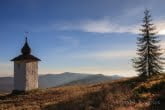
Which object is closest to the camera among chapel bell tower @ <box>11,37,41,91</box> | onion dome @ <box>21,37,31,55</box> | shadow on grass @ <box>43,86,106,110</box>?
shadow on grass @ <box>43,86,106,110</box>

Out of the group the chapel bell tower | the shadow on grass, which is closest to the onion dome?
the chapel bell tower

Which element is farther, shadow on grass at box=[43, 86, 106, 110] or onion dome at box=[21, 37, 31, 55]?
onion dome at box=[21, 37, 31, 55]

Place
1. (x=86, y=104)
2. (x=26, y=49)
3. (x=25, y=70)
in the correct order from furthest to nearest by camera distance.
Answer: (x=26, y=49) < (x=25, y=70) < (x=86, y=104)

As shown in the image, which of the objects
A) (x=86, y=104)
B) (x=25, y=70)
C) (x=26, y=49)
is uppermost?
(x=26, y=49)

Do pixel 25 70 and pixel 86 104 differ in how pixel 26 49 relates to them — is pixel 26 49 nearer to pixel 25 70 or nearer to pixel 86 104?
pixel 25 70

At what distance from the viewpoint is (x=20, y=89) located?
46375mm

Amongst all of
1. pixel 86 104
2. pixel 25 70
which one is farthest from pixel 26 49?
pixel 86 104

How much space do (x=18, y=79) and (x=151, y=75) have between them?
20511mm

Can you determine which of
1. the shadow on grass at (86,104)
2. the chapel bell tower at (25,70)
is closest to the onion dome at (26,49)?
the chapel bell tower at (25,70)

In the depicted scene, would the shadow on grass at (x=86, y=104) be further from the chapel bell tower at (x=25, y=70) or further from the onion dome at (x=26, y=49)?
the onion dome at (x=26, y=49)

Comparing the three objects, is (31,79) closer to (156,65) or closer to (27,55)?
(27,55)

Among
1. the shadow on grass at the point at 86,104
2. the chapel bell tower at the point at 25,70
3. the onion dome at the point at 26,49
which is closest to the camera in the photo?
the shadow on grass at the point at 86,104

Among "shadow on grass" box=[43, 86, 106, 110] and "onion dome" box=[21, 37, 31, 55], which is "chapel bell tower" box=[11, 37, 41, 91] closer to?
"onion dome" box=[21, 37, 31, 55]

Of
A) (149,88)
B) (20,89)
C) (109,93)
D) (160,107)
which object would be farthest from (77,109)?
(20,89)
